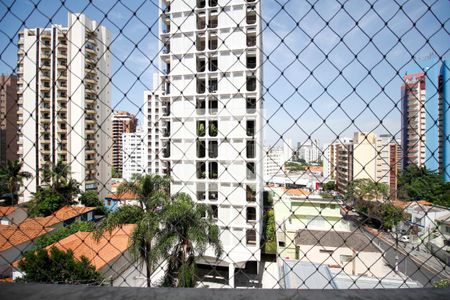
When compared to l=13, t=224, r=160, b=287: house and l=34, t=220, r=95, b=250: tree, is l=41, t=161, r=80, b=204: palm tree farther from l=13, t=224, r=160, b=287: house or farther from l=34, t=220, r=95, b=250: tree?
l=13, t=224, r=160, b=287: house

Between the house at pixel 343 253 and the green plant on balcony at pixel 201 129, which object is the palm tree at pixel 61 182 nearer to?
the green plant on balcony at pixel 201 129

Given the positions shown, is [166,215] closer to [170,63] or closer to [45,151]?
[170,63]

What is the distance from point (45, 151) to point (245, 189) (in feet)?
37.9

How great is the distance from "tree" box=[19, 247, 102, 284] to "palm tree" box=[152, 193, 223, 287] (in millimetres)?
1110

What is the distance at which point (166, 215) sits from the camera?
11.9ft

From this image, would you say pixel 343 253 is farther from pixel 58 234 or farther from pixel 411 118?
pixel 58 234

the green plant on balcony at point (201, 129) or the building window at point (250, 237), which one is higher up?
the green plant on balcony at point (201, 129)

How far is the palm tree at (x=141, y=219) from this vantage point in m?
3.56

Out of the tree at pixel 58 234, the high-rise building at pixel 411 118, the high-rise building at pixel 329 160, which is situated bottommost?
the tree at pixel 58 234

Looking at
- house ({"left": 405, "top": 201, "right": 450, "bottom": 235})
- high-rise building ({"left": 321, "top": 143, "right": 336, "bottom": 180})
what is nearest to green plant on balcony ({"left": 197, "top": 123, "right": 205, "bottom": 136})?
high-rise building ({"left": 321, "top": 143, "right": 336, "bottom": 180})

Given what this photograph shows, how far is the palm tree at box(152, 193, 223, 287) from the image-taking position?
3.61 m

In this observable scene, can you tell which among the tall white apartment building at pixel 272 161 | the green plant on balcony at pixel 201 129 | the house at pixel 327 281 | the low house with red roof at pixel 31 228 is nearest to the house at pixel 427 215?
the house at pixel 327 281

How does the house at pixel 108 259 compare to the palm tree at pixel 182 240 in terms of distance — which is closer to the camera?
the palm tree at pixel 182 240

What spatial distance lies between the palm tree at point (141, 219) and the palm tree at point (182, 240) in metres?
0.13
